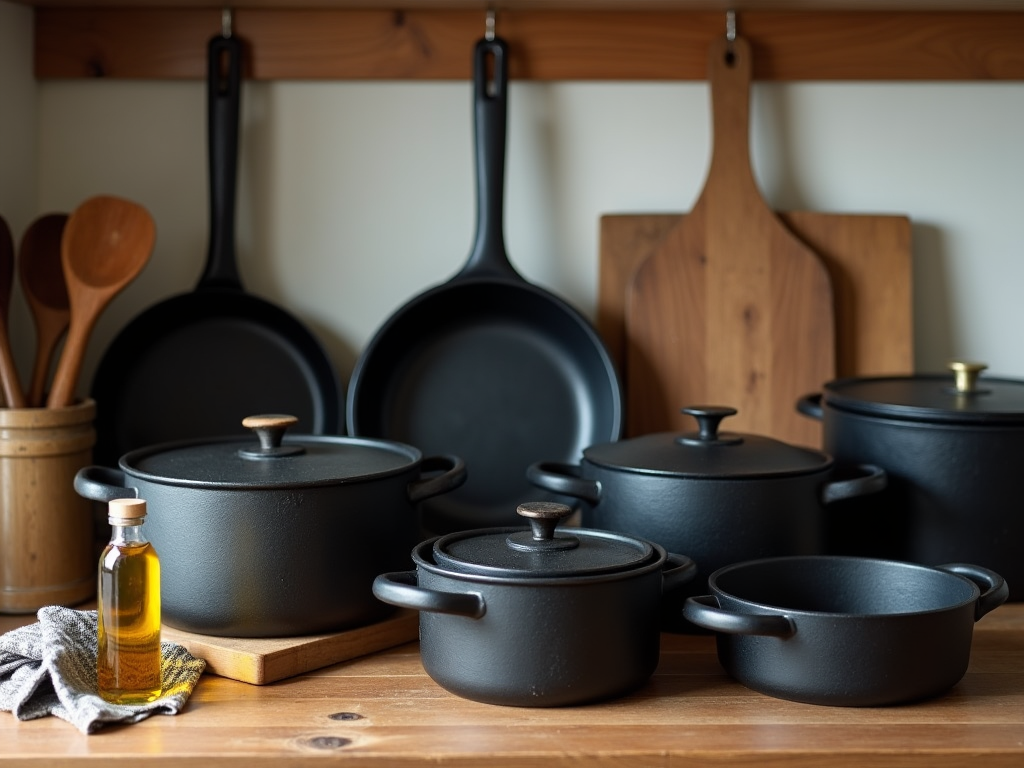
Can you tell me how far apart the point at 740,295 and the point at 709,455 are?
367 millimetres

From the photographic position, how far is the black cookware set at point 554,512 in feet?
2.87

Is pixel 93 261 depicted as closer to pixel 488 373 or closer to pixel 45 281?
pixel 45 281

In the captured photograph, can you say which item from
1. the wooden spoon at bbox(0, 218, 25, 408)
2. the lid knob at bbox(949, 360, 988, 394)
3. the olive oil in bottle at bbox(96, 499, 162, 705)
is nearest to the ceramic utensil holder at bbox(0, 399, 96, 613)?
the wooden spoon at bbox(0, 218, 25, 408)

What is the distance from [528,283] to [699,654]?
520mm

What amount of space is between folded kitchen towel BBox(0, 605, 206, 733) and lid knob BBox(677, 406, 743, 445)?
1.61ft

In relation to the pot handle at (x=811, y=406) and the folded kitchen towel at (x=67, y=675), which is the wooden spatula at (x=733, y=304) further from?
the folded kitchen towel at (x=67, y=675)

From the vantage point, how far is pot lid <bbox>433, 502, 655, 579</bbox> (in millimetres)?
876

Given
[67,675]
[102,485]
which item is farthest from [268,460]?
[67,675]

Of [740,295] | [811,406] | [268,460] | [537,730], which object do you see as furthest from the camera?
[740,295]

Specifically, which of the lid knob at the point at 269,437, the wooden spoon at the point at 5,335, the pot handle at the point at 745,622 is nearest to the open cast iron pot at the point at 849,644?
the pot handle at the point at 745,622

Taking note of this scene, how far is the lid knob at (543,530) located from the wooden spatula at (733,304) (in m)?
0.50

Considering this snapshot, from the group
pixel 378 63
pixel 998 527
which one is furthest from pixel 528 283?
pixel 998 527

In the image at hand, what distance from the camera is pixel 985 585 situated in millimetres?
992

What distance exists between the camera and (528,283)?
54.3 inches
